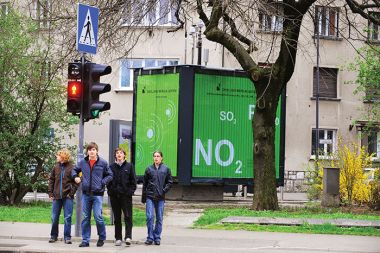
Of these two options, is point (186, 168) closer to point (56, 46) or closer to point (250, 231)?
point (56, 46)

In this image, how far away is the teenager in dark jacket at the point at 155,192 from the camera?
51.2ft

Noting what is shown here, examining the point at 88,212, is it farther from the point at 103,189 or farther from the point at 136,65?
the point at 136,65

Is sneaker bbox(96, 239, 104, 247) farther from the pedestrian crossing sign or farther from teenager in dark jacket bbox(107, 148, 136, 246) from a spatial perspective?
the pedestrian crossing sign

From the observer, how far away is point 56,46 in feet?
87.8

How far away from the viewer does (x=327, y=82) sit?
44219 millimetres

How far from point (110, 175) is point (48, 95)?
11.2 meters

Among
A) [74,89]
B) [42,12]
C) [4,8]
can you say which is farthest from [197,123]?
[74,89]

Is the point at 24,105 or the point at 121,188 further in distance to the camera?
the point at 24,105

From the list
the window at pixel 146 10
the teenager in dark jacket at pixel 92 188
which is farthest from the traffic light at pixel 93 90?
the window at pixel 146 10

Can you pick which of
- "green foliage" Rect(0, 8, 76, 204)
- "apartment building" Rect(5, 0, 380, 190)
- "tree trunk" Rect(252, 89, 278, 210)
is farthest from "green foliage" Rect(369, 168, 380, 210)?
→ "apartment building" Rect(5, 0, 380, 190)

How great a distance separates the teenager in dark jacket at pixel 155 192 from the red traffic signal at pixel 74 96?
168cm

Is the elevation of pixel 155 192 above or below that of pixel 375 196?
above

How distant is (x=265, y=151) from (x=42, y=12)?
7195mm

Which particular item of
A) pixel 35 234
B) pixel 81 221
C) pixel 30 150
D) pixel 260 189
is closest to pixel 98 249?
pixel 81 221
